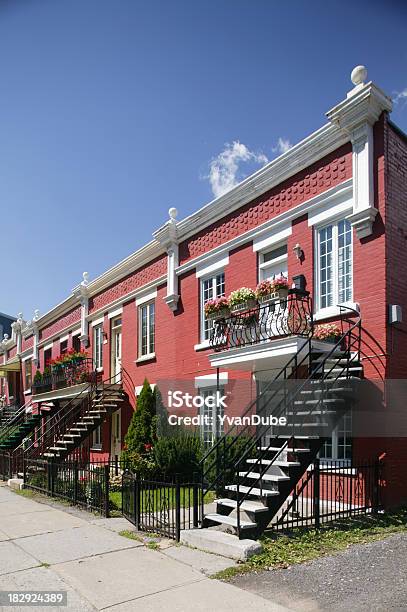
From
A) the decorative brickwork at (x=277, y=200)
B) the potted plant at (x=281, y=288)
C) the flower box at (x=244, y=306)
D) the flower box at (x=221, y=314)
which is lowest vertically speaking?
the flower box at (x=221, y=314)

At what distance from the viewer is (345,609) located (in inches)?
230

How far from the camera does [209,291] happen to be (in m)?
16.5

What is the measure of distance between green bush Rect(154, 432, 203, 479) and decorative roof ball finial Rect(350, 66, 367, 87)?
9.42 meters

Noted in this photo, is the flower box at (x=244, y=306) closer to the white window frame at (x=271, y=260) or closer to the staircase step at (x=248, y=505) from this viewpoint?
the white window frame at (x=271, y=260)

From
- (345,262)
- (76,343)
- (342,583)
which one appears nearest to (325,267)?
(345,262)

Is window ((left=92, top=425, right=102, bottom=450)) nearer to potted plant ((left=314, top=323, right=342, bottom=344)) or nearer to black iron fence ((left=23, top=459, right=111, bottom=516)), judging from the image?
black iron fence ((left=23, top=459, right=111, bottom=516))

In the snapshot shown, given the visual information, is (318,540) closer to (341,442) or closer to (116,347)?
(341,442)

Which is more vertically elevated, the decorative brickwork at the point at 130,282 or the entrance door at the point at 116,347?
the decorative brickwork at the point at 130,282

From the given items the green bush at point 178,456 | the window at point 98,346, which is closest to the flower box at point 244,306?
the green bush at point 178,456

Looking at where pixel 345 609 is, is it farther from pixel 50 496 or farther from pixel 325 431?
pixel 50 496

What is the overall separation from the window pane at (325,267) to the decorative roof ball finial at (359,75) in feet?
9.41

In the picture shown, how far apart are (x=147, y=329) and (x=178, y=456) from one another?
603 cm

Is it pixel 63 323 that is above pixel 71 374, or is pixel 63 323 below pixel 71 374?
above

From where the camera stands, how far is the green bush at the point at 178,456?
1480 centimetres
